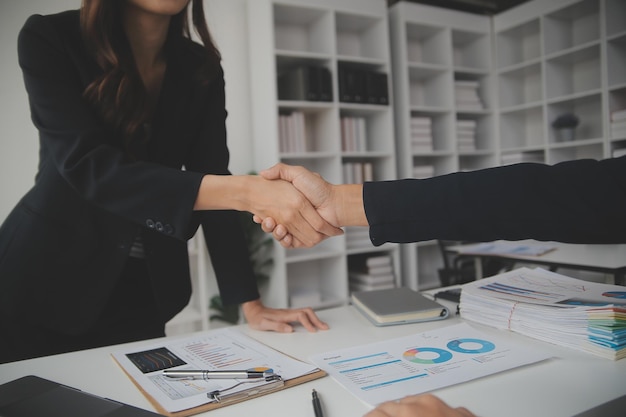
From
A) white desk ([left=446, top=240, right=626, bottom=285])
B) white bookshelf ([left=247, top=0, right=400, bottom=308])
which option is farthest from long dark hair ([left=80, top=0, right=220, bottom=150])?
white bookshelf ([left=247, top=0, right=400, bottom=308])

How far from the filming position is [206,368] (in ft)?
2.64

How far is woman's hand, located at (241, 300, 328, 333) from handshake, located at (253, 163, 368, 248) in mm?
196

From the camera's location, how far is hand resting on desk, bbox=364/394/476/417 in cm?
54

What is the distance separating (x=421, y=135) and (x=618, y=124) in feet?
5.11

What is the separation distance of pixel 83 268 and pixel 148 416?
594 mm

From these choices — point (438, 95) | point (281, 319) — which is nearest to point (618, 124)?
point (438, 95)

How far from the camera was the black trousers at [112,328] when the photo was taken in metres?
1.07

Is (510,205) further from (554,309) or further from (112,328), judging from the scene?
(112,328)

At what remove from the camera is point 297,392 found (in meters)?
0.71

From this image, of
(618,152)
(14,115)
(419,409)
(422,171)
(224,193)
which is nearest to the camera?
(419,409)

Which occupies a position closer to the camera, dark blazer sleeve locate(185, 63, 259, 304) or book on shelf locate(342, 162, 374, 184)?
dark blazer sleeve locate(185, 63, 259, 304)

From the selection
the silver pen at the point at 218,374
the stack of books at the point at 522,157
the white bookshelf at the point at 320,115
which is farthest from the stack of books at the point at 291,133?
the silver pen at the point at 218,374

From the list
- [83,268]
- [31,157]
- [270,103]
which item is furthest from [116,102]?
[270,103]

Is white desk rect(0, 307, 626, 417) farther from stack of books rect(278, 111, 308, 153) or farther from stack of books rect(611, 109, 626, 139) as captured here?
stack of books rect(611, 109, 626, 139)
